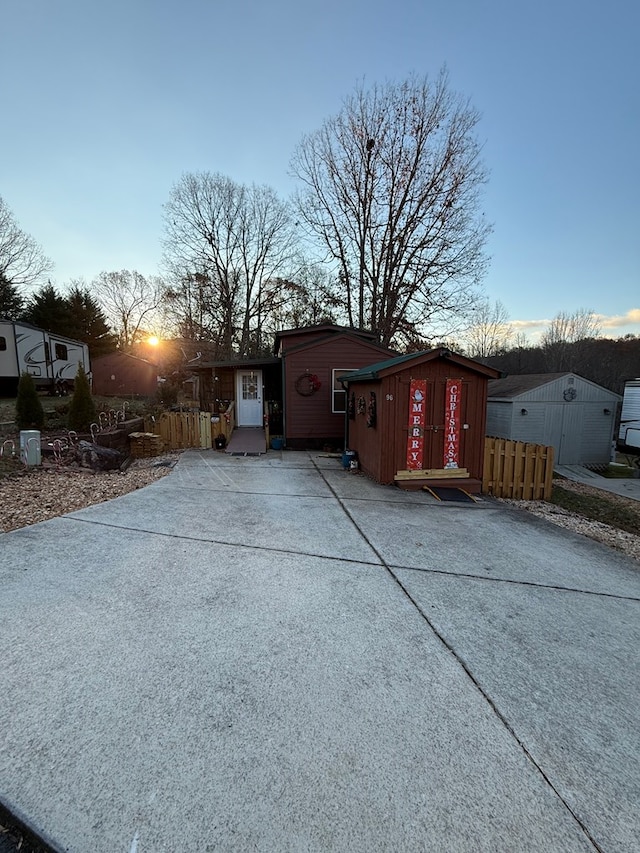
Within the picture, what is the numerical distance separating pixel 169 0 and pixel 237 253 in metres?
17.3

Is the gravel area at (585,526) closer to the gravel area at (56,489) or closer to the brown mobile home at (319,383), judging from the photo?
the brown mobile home at (319,383)

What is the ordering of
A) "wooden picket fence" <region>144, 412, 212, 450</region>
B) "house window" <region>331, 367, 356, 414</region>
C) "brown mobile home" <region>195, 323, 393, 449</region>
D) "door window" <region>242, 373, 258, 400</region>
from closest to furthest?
"wooden picket fence" <region>144, 412, 212, 450</region>
"brown mobile home" <region>195, 323, 393, 449</region>
"house window" <region>331, 367, 356, 414</region>
"door window" <region>242, 373, 258, 400</region>

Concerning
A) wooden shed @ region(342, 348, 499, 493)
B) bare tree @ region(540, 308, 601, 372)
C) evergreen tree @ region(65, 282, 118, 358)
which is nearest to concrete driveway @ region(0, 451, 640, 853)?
wooden shed @ region(342, 348, 499, 493)

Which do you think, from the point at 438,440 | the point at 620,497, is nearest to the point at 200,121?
the point at 438,440

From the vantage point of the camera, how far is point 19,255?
23969 mm

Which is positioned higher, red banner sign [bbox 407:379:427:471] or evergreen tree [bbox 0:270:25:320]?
evergreen tree [bbox 0:270:25:320]

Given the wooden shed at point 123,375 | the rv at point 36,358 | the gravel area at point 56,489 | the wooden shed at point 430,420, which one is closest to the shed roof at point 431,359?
the wooden shed at point 430,420

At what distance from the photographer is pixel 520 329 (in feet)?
132

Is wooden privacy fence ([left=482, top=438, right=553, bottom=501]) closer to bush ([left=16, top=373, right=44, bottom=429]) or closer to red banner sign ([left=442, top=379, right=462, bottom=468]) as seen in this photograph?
red banner sign ([left=442, top=379, right=462, bottom=468])

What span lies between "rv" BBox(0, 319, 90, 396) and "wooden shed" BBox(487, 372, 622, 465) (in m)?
18.6

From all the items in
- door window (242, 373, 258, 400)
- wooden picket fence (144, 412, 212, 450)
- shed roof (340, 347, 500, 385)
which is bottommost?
wooden picket fence (144, 412, 212, 450)

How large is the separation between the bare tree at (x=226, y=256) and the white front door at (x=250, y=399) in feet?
38.4

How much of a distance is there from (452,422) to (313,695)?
6.27 m

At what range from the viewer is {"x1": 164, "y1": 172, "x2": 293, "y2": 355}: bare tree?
23922 millimetres
